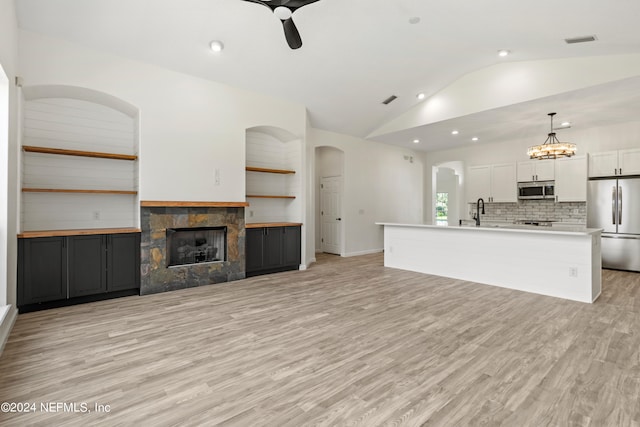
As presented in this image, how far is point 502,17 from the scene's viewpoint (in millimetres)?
3840

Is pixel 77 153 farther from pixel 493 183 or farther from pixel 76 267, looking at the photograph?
pixel 493 183

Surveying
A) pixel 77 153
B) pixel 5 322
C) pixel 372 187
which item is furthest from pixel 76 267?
pixel 372 187

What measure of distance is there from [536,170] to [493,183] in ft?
3.22

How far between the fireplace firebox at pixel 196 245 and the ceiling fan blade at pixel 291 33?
3019mm

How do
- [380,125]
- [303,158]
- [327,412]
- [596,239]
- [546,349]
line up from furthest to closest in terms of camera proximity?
[380,125], [303,158], [596,239], [546,349], [327,412]

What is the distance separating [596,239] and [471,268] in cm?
164

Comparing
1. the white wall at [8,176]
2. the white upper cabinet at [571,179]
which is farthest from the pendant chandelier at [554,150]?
the white wall at [8,176]

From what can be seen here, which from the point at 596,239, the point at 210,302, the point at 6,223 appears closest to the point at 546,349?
the point at 596,239

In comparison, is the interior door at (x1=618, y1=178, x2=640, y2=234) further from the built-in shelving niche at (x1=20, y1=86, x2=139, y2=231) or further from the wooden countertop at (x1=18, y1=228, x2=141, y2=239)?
the built-in shelving niche at (x1=20, y1=86, x2=139, y2=231)

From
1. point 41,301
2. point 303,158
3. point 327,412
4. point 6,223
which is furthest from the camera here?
point 303,158

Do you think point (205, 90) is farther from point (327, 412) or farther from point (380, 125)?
point (327, 412)

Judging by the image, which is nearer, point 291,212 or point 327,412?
point 327,412

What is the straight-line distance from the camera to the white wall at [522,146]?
6453 mm

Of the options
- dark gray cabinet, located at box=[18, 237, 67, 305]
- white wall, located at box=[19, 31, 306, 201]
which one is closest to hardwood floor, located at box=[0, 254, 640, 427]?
dark gray cabinet, located at box=[18, 237, 67, 305]
